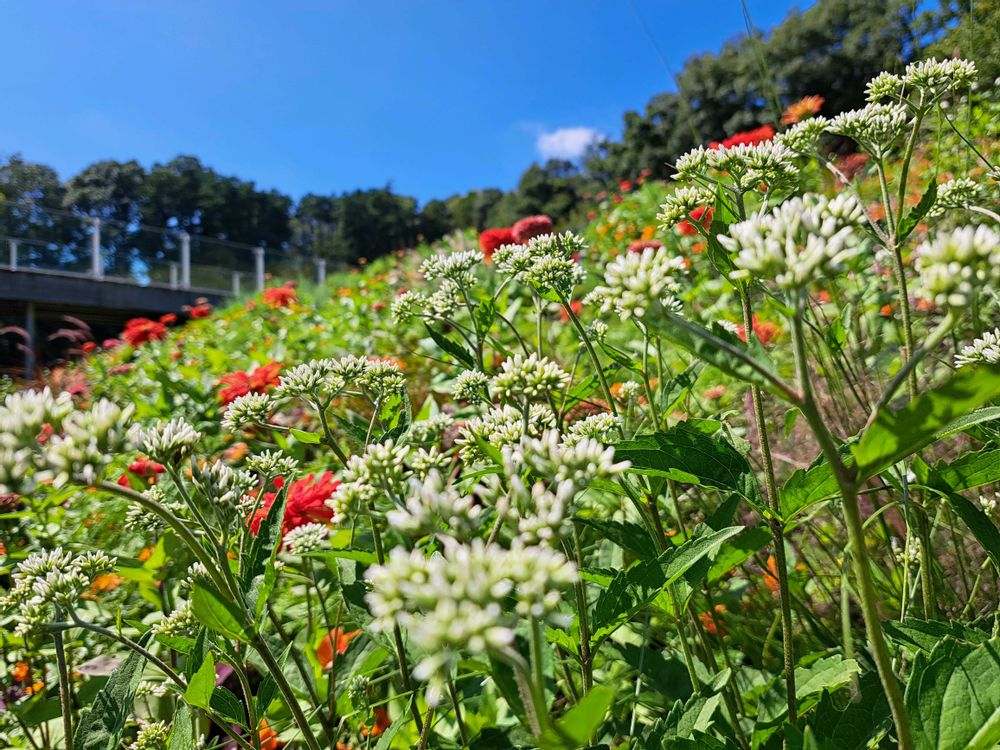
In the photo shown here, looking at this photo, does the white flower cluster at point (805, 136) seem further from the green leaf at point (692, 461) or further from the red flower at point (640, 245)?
the green leaf at point (692, 461)

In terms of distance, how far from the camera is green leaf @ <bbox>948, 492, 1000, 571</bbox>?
87cm

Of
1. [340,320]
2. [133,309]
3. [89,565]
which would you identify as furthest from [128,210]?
[89,565]

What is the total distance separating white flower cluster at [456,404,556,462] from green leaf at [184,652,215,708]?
1.64 feet

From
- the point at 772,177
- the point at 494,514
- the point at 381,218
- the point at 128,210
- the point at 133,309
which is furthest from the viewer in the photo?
the point at 381,218

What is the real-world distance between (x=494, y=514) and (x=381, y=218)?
184ft

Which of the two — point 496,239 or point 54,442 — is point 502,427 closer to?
point 54,442

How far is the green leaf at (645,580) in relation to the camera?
786 millimetres

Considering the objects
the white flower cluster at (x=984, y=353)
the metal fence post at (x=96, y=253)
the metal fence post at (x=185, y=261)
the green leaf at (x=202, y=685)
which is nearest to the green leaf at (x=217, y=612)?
the green leaf at (x=202, y=685)

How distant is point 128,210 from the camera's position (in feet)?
165

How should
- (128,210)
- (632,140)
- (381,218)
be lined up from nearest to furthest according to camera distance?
(632,140), (128,210), (381,218)

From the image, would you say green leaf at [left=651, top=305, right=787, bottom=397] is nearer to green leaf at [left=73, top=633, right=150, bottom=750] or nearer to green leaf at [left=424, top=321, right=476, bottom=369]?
green leaf at [left=424, top=321, right=476, bottom=369]

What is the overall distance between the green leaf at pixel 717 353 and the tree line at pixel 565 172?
72cm

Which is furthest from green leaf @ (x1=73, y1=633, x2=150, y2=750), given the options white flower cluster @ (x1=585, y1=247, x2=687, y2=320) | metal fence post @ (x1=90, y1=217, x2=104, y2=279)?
metal fence post @ (x1=90, y1=217, x2=104, y2=279)

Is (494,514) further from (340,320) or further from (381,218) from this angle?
(381,218)
